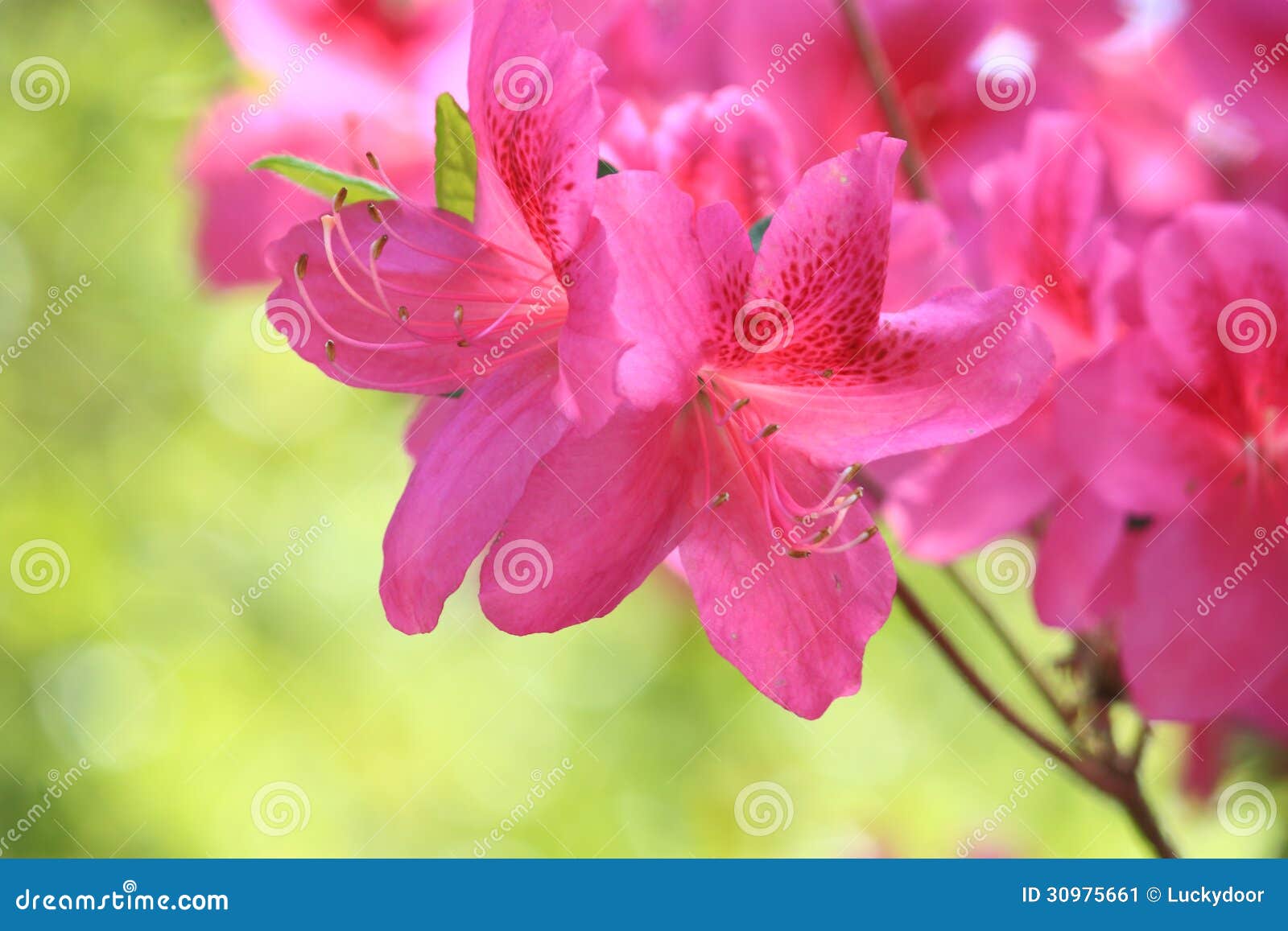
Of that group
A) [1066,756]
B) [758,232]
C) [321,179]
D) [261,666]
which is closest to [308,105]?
[321,179]

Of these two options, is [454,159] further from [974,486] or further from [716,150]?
[974,486]

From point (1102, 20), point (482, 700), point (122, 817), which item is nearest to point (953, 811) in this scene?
point (482, 700)

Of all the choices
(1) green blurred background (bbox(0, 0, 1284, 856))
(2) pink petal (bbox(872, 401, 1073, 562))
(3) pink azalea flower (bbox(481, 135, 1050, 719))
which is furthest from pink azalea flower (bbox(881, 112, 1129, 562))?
(1) green blurred background (bbox(0, 0, 1284, 856))

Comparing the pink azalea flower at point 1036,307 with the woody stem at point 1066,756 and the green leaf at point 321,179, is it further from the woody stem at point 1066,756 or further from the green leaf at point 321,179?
the green leaf at point 321,179

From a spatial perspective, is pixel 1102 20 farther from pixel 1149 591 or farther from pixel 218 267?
pixel 218 267

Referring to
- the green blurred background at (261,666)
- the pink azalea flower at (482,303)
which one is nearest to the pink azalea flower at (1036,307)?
the pink azalea flower at (482,303)

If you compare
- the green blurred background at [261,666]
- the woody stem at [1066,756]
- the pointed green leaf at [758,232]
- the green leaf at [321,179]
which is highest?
the pointed green leaf at [758,232]
